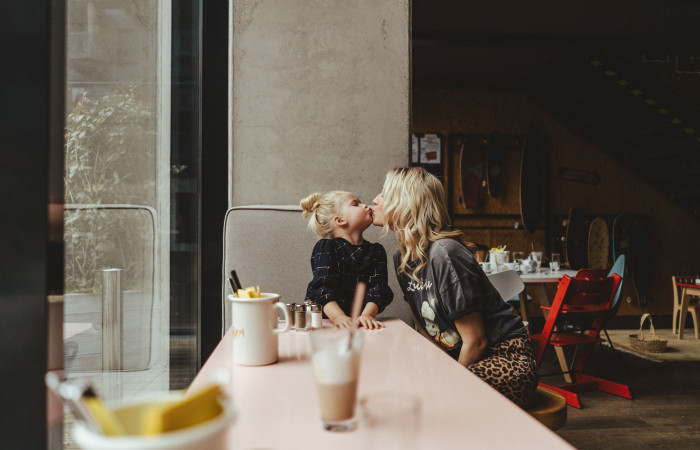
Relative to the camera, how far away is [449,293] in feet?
5.31

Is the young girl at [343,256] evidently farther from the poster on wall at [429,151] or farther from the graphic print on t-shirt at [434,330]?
the poster on wall at [429,151]

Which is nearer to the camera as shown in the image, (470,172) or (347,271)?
(347,271)

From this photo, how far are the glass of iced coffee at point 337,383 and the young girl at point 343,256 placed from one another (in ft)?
3.57

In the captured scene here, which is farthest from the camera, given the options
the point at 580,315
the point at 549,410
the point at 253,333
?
the point at 580,315

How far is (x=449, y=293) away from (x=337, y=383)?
98cm

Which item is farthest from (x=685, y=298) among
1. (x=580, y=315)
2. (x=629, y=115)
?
(x=580, y=315)

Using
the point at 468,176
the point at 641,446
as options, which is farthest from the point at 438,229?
the point at 468,176

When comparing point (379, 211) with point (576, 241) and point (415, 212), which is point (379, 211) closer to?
point (415, 212)

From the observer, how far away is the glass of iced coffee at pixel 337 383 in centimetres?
70

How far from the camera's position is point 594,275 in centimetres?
340

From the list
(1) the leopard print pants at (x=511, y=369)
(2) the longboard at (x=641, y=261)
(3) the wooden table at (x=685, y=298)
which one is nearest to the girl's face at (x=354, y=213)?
(1) the leopard print pants at (x=511, y=369)

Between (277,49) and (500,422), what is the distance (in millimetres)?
2171

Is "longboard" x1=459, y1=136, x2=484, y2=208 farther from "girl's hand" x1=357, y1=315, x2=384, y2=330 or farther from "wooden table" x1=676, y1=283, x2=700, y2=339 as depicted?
"girl's hand" x1=357, y1=315, x2=384, y2=330

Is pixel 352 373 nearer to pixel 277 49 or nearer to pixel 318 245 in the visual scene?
pixel 318 245
